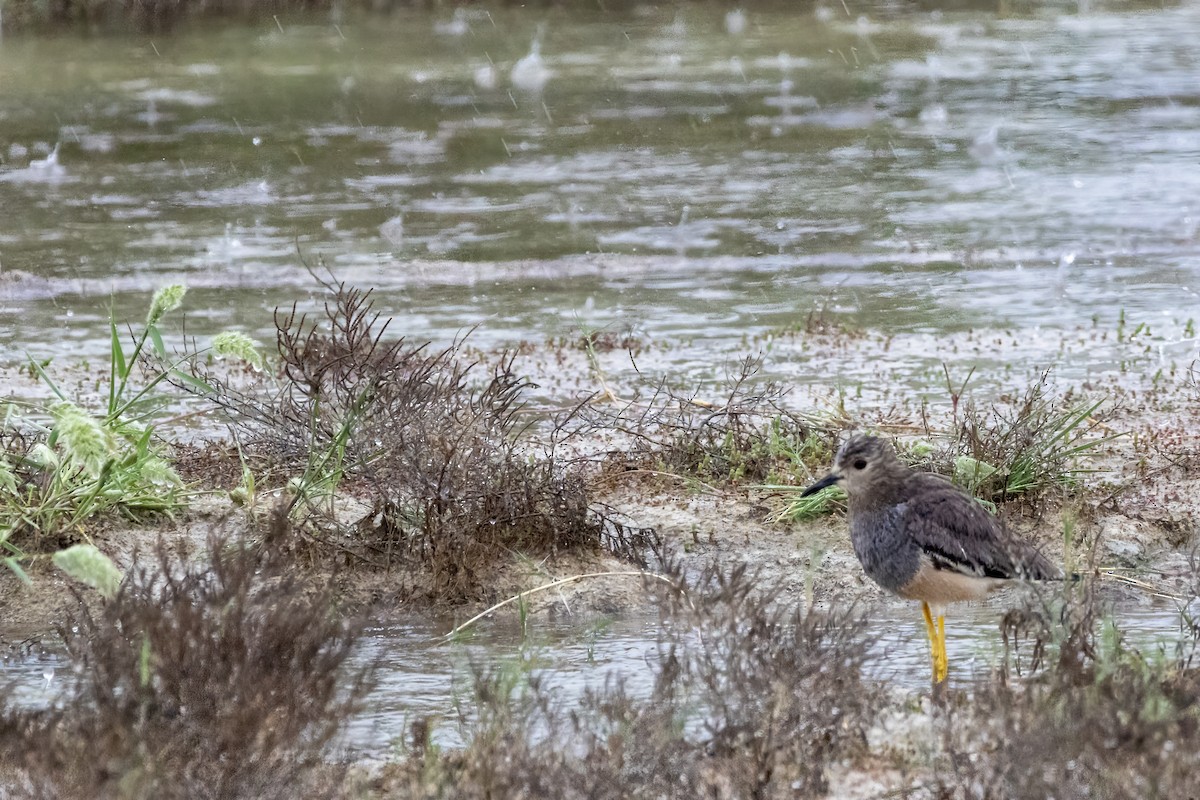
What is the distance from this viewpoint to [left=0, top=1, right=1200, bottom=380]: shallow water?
13.5 metres

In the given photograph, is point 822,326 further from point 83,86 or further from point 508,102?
point 83,86

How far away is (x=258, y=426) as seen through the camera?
8.70 m

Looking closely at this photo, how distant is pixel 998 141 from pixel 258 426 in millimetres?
13896

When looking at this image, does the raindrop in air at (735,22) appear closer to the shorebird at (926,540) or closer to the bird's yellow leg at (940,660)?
the shorebird at (926,540)

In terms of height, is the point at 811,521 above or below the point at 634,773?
below

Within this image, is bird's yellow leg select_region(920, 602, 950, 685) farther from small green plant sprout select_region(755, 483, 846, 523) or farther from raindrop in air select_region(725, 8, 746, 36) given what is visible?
raindrop in air select_region(725, 8, 746, 36)

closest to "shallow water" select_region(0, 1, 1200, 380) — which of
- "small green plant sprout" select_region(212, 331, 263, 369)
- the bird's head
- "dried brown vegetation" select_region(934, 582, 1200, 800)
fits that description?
"small green plant sprout" select_region(212, 331, 263, 369)

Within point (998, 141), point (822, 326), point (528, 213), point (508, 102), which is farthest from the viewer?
point (508, 102)

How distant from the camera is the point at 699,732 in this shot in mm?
4992

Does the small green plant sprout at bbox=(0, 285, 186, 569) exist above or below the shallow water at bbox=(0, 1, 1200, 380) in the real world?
above

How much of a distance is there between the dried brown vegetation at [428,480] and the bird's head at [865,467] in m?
1.24

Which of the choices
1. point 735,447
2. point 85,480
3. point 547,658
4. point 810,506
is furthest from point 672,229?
point 547,658

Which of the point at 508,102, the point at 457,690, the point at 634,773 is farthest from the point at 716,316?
the point at 508,102

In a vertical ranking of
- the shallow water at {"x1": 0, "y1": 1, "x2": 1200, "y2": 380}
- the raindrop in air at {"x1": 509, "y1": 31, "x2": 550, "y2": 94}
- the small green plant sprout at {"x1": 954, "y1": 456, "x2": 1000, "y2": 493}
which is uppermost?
the small green plant sprout at {"x1": 954, "y1": 456, "x2": 1000, "y2": 493}
